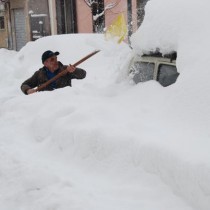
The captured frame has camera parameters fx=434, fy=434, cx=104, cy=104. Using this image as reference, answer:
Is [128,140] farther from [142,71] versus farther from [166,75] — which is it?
[142,71]

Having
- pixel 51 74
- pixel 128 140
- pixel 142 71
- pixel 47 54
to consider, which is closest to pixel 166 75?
pixel 142 71

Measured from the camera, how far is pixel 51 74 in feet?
22.7

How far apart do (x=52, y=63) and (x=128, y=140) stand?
3423mm

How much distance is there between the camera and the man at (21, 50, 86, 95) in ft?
22.2

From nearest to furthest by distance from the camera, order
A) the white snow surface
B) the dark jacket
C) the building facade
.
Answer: the white snow surface, the dark jacket, the building facade

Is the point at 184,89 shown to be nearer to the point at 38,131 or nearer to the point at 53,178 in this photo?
the point at 53,178

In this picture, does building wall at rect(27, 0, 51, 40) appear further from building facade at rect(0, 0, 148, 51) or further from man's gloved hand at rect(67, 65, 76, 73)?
man's gloved hand at rect(67, 65, 76, 73)

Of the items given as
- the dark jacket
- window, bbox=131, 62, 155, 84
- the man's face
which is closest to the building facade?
the dark jacket

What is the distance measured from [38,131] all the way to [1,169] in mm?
1030

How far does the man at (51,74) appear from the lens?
6.77 m

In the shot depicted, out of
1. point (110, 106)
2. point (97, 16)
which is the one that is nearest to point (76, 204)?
point (110, 106)

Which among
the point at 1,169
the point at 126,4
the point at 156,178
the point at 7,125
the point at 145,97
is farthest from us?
the point at 126,4

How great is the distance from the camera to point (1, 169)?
13.5 feet

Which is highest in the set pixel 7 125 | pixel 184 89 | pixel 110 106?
pixel 184 89
